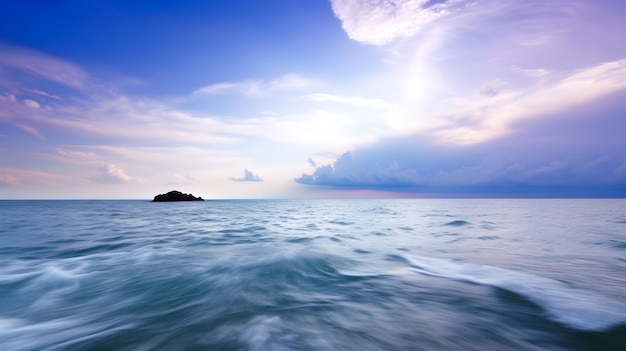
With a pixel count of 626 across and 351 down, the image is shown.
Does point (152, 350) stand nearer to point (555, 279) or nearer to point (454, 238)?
point (555, 279)

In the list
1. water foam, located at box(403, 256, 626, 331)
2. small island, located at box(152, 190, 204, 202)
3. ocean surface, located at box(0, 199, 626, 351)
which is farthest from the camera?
small island, located at box(152, 190, 204, 202)

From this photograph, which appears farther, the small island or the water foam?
the small island

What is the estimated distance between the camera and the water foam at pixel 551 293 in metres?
4.92

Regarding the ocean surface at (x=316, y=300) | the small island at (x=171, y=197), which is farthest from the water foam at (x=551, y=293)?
the small island at (x=171, y=197)

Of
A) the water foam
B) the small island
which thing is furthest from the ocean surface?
the small island

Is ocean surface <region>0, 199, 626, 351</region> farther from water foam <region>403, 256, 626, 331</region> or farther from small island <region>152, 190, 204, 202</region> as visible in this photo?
small island <region>152, 190, 204, 202</region>

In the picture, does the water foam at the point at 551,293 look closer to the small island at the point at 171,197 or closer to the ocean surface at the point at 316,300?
the ocean surface at the point at 316,300

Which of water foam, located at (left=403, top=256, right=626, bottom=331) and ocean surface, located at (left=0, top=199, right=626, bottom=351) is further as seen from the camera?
water foam, located at (left=403, top=256, right=626, bottom=331)

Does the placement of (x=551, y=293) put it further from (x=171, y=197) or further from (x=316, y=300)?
(x=171, y=197)

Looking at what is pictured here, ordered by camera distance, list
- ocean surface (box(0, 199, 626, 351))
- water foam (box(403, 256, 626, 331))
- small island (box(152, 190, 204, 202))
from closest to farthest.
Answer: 1. ocean surface (box(0, 199, 626, 351))
2. water foam (box(403, 256, 626, 331))
3. small island (box(152, 190, 204, 202))

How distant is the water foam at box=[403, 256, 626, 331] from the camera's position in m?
4.92

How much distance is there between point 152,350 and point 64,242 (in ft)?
52.5

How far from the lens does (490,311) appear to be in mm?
5344

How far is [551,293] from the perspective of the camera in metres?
Result: 6.35
